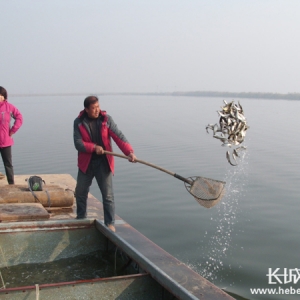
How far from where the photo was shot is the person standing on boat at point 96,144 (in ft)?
18.2

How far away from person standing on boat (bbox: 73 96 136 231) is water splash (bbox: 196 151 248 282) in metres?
1.75

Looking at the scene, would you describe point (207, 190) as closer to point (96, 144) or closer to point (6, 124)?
point (96, 144)

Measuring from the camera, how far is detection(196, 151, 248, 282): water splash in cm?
650

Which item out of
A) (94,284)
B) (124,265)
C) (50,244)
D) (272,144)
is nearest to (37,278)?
(50,244)

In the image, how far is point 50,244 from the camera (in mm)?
5398

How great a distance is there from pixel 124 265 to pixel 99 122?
1.86m

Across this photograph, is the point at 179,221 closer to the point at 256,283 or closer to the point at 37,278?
the point at 256,283

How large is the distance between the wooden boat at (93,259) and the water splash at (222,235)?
135 centimetres

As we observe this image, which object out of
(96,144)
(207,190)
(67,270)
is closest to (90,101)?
(96,144)

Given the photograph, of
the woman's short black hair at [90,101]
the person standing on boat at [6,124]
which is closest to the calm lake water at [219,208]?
the person standing on boat at [6,124]

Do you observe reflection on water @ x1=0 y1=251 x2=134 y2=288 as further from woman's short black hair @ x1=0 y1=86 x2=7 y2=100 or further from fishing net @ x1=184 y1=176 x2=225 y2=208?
woman's short black hair @ x1=0 y1=86 x2=7 y2=100

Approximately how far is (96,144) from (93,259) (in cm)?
145

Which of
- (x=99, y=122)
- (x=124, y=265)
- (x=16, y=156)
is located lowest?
(x=16, y=156)

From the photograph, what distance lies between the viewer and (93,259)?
543cm
